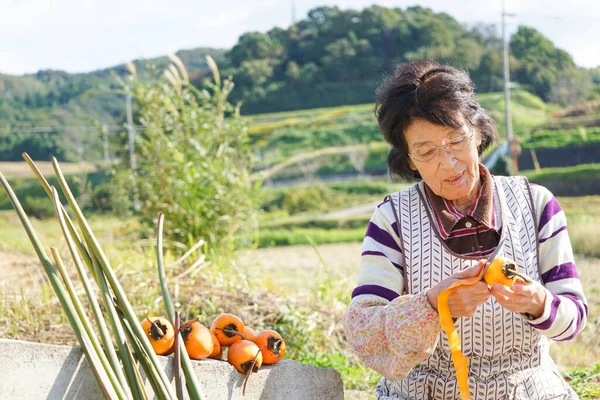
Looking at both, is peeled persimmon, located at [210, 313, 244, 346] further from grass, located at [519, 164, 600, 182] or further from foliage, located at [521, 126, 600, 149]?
foliage, located at [521, 126, 600, 149]

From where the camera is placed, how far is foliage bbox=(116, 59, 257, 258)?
596 centimetres

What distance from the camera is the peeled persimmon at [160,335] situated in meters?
1.94

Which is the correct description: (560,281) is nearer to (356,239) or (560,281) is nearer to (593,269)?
(593,269)

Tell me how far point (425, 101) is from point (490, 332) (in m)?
0.60

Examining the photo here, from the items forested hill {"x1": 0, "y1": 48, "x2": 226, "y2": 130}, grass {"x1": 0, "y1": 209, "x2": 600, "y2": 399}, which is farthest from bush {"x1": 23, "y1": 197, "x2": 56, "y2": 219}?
grass {"x1": 0, "y1": 209, "x2": 600, "y2": 399}

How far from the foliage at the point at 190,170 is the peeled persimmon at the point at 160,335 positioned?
3.54 meters

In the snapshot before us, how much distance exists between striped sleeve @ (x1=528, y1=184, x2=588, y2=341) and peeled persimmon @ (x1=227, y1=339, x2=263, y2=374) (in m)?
0.68

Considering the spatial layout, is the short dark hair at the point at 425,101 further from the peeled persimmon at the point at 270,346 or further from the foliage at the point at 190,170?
the foliage at the point at 190,170

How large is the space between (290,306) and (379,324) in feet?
9.10

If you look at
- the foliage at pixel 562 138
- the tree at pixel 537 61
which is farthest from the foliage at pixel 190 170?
the tree at pixel 537 61

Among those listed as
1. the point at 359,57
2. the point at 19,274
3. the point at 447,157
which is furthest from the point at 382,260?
the point at 359,57

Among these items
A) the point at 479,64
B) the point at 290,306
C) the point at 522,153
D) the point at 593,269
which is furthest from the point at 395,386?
the point at 479,64

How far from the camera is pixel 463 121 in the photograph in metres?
2.00

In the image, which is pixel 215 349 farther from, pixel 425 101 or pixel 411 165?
pixel 425 101
